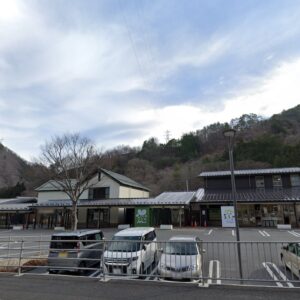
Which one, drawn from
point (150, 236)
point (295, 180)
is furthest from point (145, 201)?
point (150, 236)

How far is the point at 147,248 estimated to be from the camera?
10398mm

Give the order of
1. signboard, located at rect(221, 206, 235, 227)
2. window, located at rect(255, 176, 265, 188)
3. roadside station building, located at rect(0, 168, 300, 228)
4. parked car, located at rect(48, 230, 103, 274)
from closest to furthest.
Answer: parked car, located at rect(48, 230, 103, 274), signboard, located at rect(221, 206, 235, 227), roadside station building, located at rect(0, 168, 300, 228), window, located at rect(255, 176, 265, 188)

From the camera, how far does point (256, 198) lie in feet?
96.3

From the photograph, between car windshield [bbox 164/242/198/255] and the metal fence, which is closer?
the metal fence

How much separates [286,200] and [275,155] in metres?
30.8

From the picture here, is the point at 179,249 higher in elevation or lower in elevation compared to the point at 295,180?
lower

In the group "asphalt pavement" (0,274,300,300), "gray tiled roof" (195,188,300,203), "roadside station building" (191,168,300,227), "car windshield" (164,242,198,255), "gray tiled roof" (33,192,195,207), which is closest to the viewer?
"asphalt pavement" (0,274,300,300)

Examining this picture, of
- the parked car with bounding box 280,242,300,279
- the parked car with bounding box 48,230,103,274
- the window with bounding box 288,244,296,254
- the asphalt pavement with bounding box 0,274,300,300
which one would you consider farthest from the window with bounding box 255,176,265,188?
the asphalt pavement with bounding box 0,274,300,300

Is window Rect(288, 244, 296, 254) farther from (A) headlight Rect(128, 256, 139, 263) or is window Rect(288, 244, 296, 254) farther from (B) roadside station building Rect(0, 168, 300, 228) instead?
(B) roadside station building Rect(0, 168, 300, 228)

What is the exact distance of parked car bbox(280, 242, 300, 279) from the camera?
854cm

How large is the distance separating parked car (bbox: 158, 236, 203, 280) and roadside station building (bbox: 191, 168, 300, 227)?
2139 cm

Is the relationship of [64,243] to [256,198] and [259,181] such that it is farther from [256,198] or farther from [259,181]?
[259,181]

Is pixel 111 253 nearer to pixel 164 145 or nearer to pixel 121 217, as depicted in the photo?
pixel 121 217

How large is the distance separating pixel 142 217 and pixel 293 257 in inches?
903
